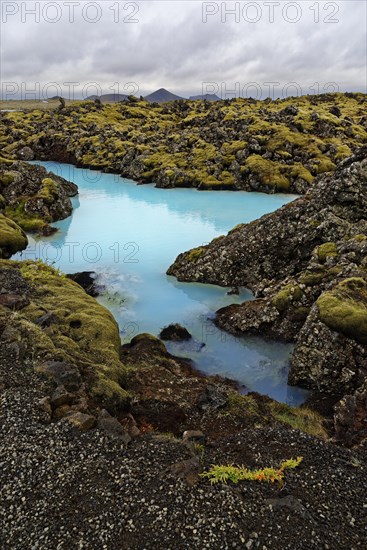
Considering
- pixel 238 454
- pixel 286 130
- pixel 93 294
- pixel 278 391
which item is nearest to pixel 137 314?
pixel 93 294

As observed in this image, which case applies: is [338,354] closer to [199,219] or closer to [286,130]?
[199,219]

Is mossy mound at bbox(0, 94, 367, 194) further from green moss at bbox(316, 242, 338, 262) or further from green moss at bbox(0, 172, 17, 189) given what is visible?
green moss at bbox(316, 242, 338, 262)

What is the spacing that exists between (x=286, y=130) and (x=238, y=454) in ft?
315

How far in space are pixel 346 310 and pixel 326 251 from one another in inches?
400

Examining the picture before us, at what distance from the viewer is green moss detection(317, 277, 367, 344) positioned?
75.4 ft

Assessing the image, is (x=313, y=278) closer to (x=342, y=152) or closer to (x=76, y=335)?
(x=76, y=335)

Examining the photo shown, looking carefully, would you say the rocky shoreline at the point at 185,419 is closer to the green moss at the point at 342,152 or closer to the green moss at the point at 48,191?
the green moss at the point at 48,191

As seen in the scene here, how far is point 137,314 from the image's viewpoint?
31641mm

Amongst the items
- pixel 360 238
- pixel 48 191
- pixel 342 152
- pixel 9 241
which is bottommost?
pixel 9 241

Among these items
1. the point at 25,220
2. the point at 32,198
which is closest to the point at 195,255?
the point at 25,220

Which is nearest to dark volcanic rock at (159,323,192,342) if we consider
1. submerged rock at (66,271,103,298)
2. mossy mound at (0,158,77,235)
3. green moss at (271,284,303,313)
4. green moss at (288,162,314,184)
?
green moss at (271,284,303,313)

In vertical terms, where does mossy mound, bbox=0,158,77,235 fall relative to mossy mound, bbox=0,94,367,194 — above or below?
below

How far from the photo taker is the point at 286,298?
29250mm

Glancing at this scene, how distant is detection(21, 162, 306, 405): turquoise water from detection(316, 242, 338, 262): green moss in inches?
265
